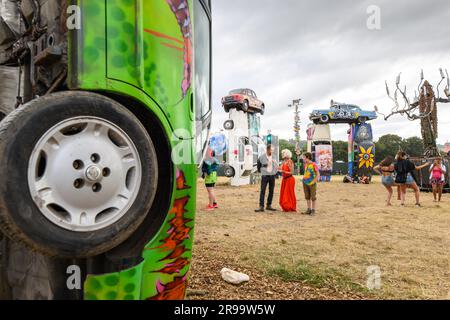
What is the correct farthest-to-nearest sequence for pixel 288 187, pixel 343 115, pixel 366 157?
1. pixel 343 115
2. pixel 366 157
3. pixel 288 187

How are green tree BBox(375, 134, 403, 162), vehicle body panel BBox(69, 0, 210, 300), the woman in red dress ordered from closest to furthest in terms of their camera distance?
vehicle body panel BBox(69, 0, 210, 300) → the woman in red dress → green tree BBox(375, 134, 403, 162)

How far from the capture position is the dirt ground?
333 cm

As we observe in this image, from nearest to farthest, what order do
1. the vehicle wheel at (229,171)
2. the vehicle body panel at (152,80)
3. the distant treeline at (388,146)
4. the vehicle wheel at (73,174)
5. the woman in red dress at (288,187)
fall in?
the vehicle wheel at (73,174) < the vehicle body panel at (152,80) < the woman in red dress at (288,187) < the vehicle wheel at (229,171) < the distant treeline at (388,146)

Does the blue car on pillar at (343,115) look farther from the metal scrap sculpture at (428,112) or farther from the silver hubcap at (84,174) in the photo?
the silver hubcap at (84,174)

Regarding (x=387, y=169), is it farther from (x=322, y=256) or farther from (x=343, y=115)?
(x=343, y=115)

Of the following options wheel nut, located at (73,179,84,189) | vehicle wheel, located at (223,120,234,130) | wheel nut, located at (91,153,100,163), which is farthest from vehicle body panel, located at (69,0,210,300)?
vehicle wheel, located at (223,120,234,130)

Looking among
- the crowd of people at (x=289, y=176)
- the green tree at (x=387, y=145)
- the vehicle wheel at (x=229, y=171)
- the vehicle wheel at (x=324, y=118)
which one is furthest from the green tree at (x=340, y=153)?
the crowd of people at (x=289, y=176)

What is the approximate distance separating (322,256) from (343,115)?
21.4 m

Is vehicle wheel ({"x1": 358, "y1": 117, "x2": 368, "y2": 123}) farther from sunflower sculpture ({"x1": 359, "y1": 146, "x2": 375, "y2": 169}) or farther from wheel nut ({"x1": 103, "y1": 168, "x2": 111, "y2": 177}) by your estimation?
wheel nut ({"x1": 103, "y1": 168, "x2": 111, "y2": 177})

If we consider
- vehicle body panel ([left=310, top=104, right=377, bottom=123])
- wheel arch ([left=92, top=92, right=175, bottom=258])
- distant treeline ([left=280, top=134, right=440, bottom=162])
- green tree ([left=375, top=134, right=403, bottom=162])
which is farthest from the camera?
distant treeline ([left=280, top=134, right=440, bottom=162])

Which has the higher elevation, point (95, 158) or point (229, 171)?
point (95, 158)

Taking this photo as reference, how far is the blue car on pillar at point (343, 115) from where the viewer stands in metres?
24.6

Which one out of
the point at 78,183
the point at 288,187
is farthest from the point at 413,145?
the point at 78,183

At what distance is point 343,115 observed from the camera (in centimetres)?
2452
